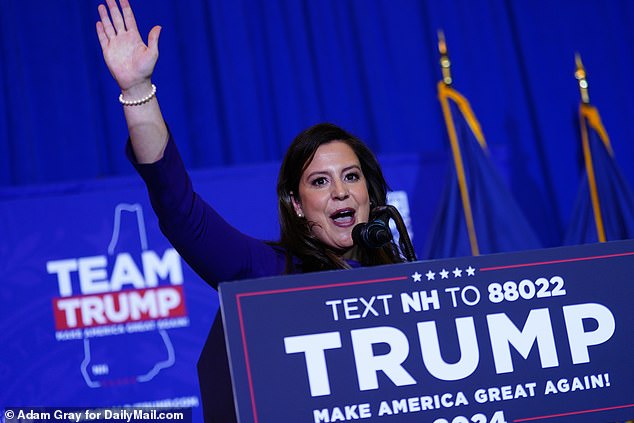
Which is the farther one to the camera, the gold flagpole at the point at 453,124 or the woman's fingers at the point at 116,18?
the gold flagpole at the point at 453,124

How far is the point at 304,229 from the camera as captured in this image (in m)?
1.97

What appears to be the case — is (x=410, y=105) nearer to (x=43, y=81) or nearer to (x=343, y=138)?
(x=43, y=81)

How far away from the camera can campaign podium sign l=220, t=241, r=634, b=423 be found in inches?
51.4

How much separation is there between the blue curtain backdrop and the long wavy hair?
5.54 feet

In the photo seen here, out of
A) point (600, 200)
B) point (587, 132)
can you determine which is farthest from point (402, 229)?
point (587, 132)

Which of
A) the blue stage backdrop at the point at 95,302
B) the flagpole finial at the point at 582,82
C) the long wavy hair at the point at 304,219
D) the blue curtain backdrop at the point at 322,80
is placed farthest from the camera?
the flagpole finial at the point at 582,82

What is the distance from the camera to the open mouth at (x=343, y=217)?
195cm

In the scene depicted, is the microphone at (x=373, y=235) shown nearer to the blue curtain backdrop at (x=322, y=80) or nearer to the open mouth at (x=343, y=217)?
the open mouth at (x=343, y=217)

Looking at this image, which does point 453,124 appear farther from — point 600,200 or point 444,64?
point 600,200

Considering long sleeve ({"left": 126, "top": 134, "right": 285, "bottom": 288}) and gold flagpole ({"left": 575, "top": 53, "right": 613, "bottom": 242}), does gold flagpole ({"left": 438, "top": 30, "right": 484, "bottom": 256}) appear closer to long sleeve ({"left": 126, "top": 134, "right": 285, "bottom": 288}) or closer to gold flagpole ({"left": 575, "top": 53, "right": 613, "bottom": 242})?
gold flagpole ({"left": 575, "top": 53, "right": 613, "bottom": 242})

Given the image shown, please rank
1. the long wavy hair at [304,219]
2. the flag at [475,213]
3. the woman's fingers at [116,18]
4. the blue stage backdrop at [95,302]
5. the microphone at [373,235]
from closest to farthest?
1. the microphone at [373,235]
2. the woman's fingers at [116,18]
3. the long wavy hair at [304,219]
4. the blue stage backdrop at [95,302]
5. the flag at [475,213]

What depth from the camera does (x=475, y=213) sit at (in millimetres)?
3627

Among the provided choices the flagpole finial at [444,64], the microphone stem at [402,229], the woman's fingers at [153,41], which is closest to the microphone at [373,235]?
the microphone stem at [402,229]

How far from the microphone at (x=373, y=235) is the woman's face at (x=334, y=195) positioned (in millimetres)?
349
